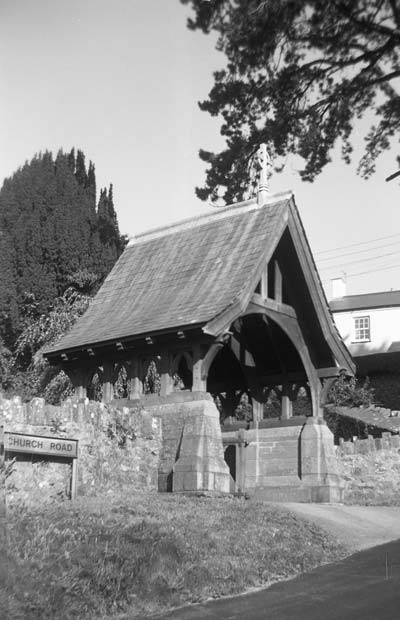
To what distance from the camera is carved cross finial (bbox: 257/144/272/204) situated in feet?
52.1

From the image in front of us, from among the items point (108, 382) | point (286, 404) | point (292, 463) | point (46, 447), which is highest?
point (108, 382)

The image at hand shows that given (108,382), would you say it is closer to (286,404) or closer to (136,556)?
(286,404)

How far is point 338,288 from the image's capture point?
4741cm

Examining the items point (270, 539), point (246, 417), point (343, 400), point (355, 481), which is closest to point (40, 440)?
point (270, 539)

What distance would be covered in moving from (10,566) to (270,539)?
4.30 m

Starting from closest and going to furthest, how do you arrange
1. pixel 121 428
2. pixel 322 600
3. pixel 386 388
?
pixel 322 600
pixel 121 428
pixel 386 388

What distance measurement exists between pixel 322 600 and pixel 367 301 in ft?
122

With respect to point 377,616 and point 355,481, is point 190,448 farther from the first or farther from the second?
point 377,616

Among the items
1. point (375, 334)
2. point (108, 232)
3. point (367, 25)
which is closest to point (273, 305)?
point (367, 25)

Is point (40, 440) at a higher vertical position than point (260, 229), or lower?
lower

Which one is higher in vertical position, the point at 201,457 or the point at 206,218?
the point at 206,218

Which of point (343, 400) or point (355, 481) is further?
point (343, 400)

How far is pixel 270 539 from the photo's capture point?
10602 millimetres

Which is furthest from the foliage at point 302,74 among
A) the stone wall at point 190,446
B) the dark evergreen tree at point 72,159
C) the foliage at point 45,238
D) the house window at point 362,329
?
the house window at point 362,329
